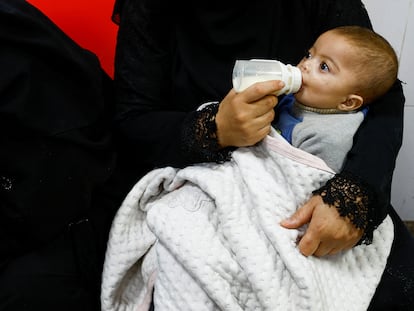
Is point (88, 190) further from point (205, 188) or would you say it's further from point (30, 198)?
point (205, 188)

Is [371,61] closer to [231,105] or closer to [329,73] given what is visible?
[329,73]

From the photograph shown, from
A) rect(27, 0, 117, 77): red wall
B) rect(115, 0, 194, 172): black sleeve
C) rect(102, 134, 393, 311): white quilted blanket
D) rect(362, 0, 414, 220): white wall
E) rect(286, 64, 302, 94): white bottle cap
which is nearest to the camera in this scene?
rect(102, 134, 393, 311): white quilted blanket

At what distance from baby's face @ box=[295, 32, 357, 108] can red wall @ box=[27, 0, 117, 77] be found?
1.92 feet

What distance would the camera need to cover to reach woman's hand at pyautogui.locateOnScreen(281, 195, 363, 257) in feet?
2.63

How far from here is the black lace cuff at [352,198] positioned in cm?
82

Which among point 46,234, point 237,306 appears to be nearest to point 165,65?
point 46,234

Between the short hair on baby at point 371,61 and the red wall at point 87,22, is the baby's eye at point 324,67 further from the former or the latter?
the red wall at point 87,22

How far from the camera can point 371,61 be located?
91cm

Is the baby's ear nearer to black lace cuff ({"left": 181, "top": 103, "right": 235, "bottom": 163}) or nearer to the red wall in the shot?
black lace cuff ({"left": 181, "top": 103, "right": 235, "bottom": 163})

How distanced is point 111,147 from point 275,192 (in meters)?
0.40

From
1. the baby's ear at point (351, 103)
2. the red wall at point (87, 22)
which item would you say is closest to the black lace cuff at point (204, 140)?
the baby's ear at point (351, 103)

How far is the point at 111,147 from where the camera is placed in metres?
1.04

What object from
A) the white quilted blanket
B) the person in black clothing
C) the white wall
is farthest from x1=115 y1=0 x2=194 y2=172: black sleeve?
the white wall

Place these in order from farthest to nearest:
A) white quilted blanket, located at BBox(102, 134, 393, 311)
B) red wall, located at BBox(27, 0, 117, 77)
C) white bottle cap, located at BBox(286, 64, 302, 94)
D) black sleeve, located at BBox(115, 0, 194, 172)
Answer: red wall, located at BBox(27, 0, 117, 77) < black sleeve, located at BBox(115, 0, 194, 172) < white bottle cap, located at BBox(286, 64, 302, 94) < white quilted blanket, located at BBox(102, 134, 393, 311)
